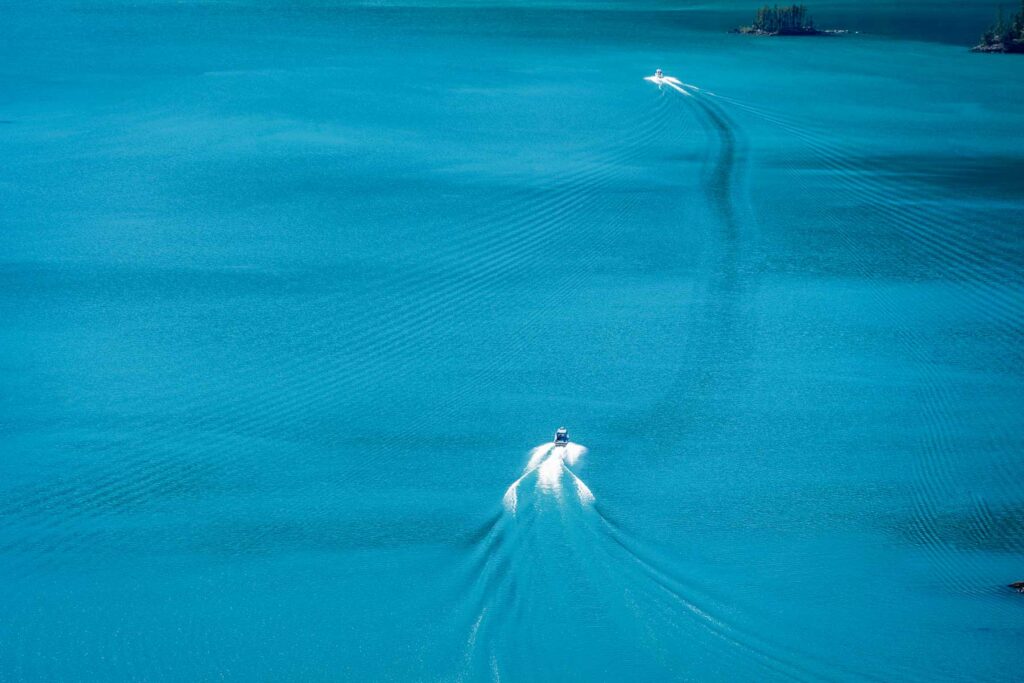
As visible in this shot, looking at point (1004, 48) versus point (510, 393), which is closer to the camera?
point (510, 393)

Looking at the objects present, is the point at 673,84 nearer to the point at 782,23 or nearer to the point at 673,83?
the point at 673,83

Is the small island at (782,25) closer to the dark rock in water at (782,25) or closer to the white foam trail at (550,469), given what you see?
the dark rock in water at (782,25)

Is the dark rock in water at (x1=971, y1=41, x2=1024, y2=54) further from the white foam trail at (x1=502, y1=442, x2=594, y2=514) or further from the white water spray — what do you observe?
the white foam trail at (x1=502, y1=442, x2=594, y2=514)

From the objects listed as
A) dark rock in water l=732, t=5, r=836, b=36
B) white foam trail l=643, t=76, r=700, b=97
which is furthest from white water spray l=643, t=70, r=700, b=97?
dark rock in water l=732, t=5, r=836, b=36

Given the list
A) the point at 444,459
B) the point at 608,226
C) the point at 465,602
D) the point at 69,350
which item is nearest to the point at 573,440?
the point at 444,459

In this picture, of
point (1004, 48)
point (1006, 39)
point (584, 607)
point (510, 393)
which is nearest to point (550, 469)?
point (510, 393)
